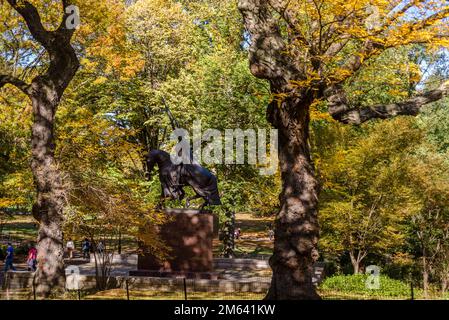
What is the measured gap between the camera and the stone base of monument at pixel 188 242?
63.8 feet

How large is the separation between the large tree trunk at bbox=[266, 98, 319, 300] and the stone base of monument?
7704 millimetres

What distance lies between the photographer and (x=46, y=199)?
53.8 feet

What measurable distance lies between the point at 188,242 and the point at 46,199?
5502 millimetres

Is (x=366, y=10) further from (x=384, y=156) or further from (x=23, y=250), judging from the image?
(x=23, y=250)

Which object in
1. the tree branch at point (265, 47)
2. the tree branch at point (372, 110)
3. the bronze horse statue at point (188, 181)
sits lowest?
the bronze horse statue at point (188, 181)

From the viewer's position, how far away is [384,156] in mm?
22906

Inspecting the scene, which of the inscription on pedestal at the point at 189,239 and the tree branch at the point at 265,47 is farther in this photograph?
the inscription on pedestal at the point at 189,239

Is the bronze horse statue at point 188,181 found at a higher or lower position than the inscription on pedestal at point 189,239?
higher

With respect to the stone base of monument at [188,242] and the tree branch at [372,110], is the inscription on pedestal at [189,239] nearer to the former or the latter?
the stone base of monument at [188,242]

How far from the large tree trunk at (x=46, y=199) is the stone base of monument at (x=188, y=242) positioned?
390 centimetres

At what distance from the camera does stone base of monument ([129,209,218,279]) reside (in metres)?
19.4

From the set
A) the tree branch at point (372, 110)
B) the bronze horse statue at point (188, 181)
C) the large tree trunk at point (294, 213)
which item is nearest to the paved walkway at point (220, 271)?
the bronze horse statue at point (188, 181)

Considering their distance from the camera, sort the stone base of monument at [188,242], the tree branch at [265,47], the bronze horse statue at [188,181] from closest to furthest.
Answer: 1. the tree branch at [265,47]
2. the stone base of monument at [188,242]
3. the bronze horse statue at [188,181]
